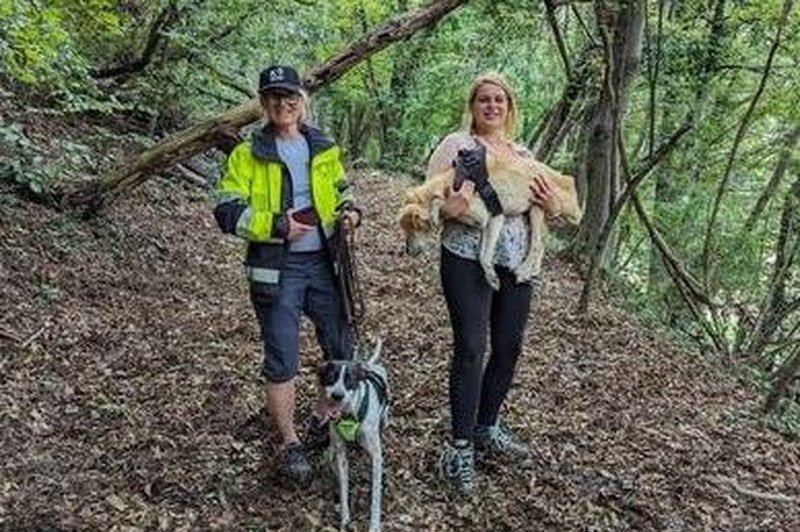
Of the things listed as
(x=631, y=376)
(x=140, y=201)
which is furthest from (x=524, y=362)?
(x=140, y=201)

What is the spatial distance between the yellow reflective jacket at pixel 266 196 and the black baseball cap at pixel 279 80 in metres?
0.25

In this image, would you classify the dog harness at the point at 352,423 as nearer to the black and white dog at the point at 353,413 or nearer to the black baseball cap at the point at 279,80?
the black and white dog at the point at 353,413

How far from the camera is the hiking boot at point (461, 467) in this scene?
4.59m

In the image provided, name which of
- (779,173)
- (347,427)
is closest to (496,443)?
(347,427)

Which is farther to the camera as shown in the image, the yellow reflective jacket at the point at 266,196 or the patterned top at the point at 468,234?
the patterned top at the point at 468,234

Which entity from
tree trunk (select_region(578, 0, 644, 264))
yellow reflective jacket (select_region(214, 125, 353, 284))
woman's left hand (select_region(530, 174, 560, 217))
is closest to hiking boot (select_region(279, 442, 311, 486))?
yellow reflective jacket (select_region(214, 125, 353, 284))

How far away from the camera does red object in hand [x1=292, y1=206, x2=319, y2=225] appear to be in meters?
4.29

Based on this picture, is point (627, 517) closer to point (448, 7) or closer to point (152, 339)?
point (152, 339)

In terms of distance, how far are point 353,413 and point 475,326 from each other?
0.76 m

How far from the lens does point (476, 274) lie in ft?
14.2

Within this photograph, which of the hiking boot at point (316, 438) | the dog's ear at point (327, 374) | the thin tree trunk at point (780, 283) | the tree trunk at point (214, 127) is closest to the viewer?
the dog's ear at point (327, 374)

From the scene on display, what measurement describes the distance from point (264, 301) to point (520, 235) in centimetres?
130

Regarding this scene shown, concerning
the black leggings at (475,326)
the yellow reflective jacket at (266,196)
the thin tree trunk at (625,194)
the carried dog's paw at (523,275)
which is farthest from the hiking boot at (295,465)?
the thin tree trunk at (625,194)

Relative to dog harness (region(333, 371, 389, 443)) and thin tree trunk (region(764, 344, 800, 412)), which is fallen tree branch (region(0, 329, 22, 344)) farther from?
thin tree trunk (region(764, 344, 800, 412))
